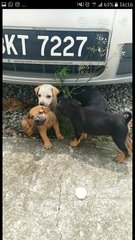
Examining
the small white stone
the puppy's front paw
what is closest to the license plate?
the puppy's front paw

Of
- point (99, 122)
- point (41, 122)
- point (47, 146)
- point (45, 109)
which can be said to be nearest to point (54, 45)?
point (45, 109)

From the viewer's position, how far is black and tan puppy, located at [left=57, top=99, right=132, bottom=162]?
10.4ft

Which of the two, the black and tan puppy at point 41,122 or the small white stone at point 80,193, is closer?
the small white stone at point 80,193

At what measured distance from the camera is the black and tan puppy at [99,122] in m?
3.18

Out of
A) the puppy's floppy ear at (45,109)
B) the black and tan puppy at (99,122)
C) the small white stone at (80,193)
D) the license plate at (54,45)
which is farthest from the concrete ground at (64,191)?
the license plate at (54,45)

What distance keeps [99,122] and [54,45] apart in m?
0.89

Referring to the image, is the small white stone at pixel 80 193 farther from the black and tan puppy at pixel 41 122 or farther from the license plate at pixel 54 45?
the license plate at pixel 54 45

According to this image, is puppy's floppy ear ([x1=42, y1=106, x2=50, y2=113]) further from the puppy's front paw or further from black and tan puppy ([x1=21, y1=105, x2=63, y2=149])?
the puppy's front paw

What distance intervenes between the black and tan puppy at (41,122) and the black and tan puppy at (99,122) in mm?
160

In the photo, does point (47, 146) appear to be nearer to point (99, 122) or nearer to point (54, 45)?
point (99, 122)

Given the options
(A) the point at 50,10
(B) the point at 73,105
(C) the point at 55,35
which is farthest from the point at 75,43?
(B) the point at 73,105

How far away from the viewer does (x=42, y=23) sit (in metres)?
3.20

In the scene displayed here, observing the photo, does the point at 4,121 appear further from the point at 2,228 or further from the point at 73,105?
the point at 2,228

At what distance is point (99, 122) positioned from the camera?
10.6 ft
